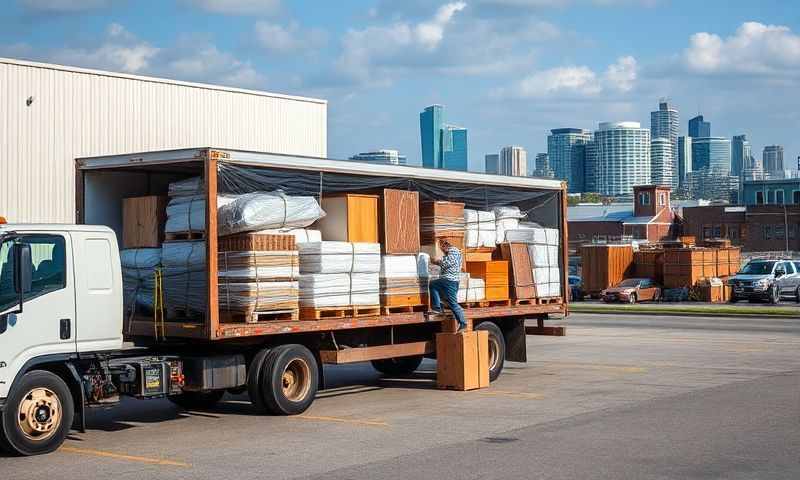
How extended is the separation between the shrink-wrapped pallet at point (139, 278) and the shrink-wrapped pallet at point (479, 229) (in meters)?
5.54

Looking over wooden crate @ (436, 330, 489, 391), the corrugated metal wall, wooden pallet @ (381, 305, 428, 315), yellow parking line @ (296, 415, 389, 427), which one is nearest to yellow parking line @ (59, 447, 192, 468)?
yellow parking line @ (296, 415, 389, 427)

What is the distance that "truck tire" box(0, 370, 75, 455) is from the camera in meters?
10.9

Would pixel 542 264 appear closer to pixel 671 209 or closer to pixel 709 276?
pixel 709 276

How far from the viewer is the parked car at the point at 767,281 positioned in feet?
150

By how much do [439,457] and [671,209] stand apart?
3731 inches

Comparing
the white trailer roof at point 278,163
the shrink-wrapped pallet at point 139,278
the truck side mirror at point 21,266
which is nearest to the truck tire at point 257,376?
the shrink-wrapped pallet at point 139,278

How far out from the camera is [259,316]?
44.5ft

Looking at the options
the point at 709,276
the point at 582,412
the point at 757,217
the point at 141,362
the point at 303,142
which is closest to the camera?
the point at 141,362

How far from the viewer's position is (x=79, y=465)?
35.1ft

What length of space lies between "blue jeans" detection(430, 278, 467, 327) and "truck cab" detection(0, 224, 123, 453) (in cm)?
544

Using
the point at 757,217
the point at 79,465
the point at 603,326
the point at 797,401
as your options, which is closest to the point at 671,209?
the point at 757,217

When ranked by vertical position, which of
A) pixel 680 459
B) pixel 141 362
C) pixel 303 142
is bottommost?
pixel 680 459

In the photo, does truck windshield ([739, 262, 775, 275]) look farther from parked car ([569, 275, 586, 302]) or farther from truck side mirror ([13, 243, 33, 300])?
truck side mirror ([13, 243, 33, 300])

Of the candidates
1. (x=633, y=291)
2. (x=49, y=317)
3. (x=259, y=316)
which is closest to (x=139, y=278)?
(x=259, y=316)
